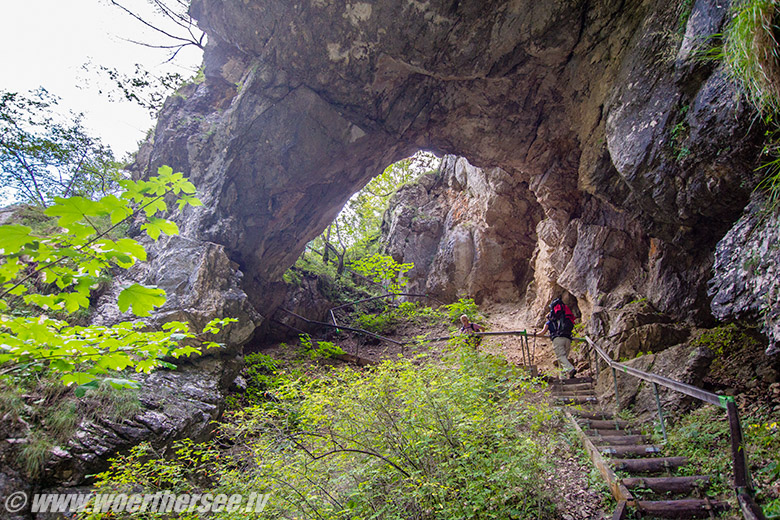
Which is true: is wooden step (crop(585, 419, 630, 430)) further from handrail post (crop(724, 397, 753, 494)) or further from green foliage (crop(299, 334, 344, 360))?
green foliage (crop(299, 334, 344, 360))

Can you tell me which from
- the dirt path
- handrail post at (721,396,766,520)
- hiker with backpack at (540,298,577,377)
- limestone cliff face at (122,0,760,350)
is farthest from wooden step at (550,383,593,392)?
handrail post at (721,396,766,520)

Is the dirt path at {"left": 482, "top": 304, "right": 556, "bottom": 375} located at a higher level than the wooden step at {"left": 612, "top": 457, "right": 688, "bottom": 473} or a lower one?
higher

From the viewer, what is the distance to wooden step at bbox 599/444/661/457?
14.1ft

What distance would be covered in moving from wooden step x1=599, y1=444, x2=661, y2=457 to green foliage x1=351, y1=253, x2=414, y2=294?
8.95 metres

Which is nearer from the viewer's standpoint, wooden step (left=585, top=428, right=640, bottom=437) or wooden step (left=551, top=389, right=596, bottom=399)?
wooden step (left=585, top=428, right=640, bottom=437)

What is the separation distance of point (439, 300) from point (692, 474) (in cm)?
965

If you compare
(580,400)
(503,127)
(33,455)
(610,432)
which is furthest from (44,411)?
(503,127)

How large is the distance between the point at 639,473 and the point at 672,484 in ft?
1.54

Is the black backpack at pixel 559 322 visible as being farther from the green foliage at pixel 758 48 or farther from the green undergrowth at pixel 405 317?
the green foliage at pixel 758 48

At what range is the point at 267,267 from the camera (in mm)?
10289

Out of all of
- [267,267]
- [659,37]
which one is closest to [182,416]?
[267,267]

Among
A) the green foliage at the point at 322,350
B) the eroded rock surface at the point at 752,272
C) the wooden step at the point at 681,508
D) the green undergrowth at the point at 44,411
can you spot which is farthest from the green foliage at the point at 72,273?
the green foliage at the point at 322,350

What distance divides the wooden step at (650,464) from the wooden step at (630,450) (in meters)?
0.25

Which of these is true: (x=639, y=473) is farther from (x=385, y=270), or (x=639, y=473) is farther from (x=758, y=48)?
(x=385, y=270)
